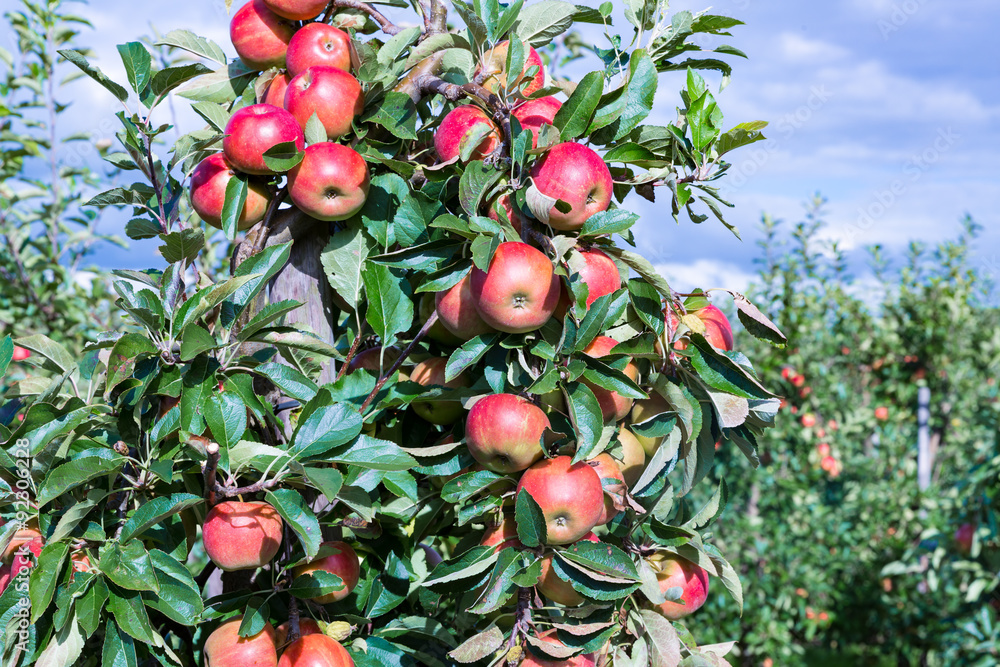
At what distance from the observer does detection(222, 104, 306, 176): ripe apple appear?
1.11 meters

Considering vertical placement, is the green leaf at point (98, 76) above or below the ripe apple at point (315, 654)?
→ above

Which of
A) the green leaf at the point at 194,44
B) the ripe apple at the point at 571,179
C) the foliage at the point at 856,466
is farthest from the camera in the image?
the foliage at the point at 856,466

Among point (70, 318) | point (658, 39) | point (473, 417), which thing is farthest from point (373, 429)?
point (70, 318)

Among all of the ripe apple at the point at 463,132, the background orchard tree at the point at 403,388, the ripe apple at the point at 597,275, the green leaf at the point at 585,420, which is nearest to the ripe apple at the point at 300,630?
the background orchard tree at the point at 403,388

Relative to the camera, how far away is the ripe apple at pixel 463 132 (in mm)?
1045

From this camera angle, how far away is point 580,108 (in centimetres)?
99

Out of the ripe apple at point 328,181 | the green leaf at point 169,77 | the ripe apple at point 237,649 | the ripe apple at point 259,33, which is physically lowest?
the ripe apple at point 237,649

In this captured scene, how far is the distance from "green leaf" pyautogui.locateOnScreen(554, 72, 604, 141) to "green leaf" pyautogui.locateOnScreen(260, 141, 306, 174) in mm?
374

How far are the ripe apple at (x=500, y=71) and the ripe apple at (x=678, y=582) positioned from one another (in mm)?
729

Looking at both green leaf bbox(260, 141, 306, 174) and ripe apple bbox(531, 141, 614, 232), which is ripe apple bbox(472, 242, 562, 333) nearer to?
ripe apple bbox(531, 141, 614, 232)

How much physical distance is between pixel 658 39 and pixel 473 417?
0.63m

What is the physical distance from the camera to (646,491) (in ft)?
3.53

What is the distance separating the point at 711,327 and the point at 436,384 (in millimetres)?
398

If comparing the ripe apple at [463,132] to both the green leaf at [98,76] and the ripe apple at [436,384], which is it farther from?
the green leaf at [98,76]
